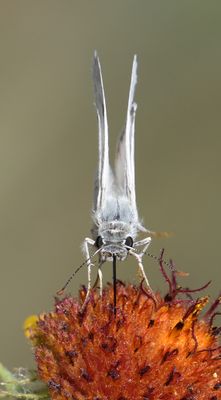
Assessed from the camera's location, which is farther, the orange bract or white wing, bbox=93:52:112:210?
white wing, bbox=93:52:112:210

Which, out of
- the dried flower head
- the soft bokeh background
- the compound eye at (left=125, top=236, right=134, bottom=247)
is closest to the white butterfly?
the compound eye at (left=125, top=236, right=134, bottom=247)

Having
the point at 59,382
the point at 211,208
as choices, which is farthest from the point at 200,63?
the point at 59,382

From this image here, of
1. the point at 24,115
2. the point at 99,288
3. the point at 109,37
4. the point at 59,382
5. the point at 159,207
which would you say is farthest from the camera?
the point at 109,37

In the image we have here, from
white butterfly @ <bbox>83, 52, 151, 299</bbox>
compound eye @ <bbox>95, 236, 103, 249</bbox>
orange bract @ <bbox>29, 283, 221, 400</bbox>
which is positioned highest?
white butterfly @ <bbox>83, 52, 151, 299</bbox>

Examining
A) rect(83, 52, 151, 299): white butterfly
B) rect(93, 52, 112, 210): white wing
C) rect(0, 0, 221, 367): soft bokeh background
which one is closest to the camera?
rect(83, 52, 151, 299): white butterfly

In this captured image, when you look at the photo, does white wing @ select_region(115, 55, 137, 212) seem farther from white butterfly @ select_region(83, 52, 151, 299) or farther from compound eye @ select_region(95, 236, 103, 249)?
compound eye @ select_region(95, 236, 103, 249)

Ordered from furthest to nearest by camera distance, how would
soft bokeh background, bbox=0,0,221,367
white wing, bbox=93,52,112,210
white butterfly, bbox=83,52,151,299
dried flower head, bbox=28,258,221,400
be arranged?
soft bokeh background, bbox=0,0,221,367 → white wing, bbox=93,52,112,210 → white butterfly, bbox=83,52,151,299 → dried flower head, bbox=28,258,221,400

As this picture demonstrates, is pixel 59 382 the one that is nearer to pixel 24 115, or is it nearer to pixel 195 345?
pixel 195 345
